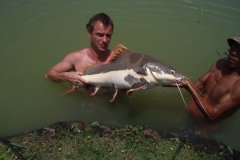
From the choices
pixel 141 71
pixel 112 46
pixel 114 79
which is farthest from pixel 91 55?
pixel 112 46

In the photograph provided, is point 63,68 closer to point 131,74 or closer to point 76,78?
point 76,78

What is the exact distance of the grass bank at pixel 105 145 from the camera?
14.5 ft

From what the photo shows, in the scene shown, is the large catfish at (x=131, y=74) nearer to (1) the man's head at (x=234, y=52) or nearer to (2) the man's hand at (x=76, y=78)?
(2) the man's hand at (x=76, y=78)

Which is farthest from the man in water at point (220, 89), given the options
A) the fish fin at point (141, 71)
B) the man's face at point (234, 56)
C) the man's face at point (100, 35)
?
the man's face at point (100, 35)

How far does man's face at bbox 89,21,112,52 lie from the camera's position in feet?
15.9

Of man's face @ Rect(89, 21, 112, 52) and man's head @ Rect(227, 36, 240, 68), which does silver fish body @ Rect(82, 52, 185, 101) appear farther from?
man's head @ Rect(227, 36, 240, 68)

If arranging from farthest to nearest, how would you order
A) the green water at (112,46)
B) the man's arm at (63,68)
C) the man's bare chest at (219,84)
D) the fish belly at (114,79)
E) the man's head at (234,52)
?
the green water at (112,46) < the man's arm at (63,68) < the man's bare chest at (219,84) < the man's head at (234,52) < the fish belly at (114,79)

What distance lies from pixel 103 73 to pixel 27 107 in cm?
172

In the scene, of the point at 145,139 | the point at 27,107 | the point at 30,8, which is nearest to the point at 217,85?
the point at 145,139

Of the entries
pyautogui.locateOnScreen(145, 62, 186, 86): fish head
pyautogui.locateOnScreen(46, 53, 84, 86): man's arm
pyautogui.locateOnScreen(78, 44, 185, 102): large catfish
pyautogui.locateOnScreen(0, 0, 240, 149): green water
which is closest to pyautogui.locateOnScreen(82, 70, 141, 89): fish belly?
pyautogui.locateOnScreen(78, 44, 185, 102): large catfish

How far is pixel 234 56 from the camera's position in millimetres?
4504

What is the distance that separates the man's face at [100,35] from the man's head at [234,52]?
1593 mm

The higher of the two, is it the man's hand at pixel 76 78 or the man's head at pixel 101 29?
the man's head at pixel 101 29

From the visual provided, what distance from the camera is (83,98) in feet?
18.5
